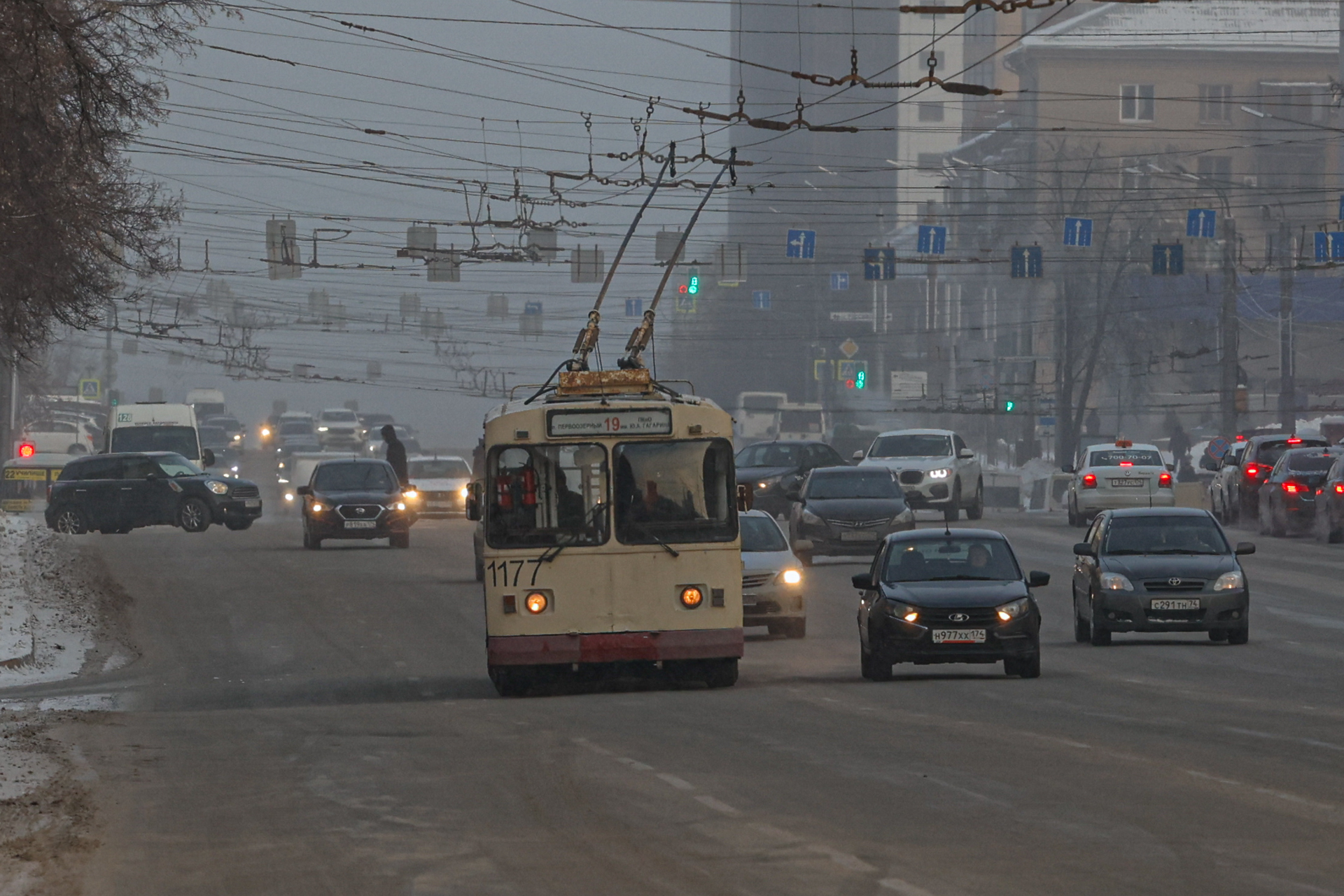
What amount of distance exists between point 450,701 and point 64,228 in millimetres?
11635

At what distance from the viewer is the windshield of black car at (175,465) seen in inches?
1662

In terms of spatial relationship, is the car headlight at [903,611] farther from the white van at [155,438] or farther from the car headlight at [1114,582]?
the white van at [155,438]

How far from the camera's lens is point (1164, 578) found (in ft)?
73.7

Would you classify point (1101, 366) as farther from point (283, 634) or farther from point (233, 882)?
point (233, 882)

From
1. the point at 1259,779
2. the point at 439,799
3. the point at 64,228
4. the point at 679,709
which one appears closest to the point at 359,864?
the point at 439,799

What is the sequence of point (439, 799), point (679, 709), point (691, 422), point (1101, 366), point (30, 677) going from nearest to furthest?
1. point (439, 799)
2. point (679, 709)
3. point (691, 422)
4. point (30, 677)
5. point (1101, 366)

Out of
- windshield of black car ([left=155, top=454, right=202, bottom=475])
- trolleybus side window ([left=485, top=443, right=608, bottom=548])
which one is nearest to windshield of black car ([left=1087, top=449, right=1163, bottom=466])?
windshield of black car ([left=155, top=454, right=202, bottom=475])

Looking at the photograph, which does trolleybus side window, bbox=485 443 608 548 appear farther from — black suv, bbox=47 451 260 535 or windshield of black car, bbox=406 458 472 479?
windshield of black car, bbox=406 458 472 479

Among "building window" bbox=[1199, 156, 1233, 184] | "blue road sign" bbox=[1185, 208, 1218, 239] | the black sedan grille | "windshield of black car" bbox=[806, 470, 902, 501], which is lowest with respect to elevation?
the black sedan grille

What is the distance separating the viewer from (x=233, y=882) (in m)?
9.08

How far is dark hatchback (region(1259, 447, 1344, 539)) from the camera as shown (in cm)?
4025

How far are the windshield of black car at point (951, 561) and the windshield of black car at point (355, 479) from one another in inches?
761

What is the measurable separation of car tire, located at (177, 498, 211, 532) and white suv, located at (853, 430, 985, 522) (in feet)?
43.4

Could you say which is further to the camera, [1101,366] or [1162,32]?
[1162,32]
